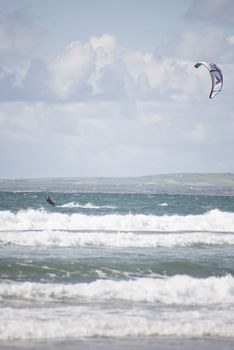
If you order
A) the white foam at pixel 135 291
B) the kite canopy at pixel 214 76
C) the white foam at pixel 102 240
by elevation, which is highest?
the kite canopy at pixel 214 76

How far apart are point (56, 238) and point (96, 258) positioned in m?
5.00

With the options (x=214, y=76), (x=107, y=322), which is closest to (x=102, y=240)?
(x=214, y=76)

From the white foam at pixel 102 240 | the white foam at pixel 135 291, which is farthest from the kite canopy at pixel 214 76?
the white foam at pixel 135 291

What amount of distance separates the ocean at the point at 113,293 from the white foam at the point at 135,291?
0.02 meters

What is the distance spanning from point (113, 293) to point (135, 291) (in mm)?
526

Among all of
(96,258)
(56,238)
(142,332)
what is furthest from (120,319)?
(56,238)

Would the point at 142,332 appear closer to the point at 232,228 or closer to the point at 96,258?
the point at 96,258

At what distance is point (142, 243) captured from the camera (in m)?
25.1

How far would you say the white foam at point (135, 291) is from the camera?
14.1 meters

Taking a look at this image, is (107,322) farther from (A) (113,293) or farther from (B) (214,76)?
(B) (214,76)

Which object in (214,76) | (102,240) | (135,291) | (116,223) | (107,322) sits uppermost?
(214,76)

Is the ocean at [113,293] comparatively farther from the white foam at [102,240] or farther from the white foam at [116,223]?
the white foam at [116,223]

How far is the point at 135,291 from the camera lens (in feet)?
47.8

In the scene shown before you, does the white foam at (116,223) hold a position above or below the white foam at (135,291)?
above
